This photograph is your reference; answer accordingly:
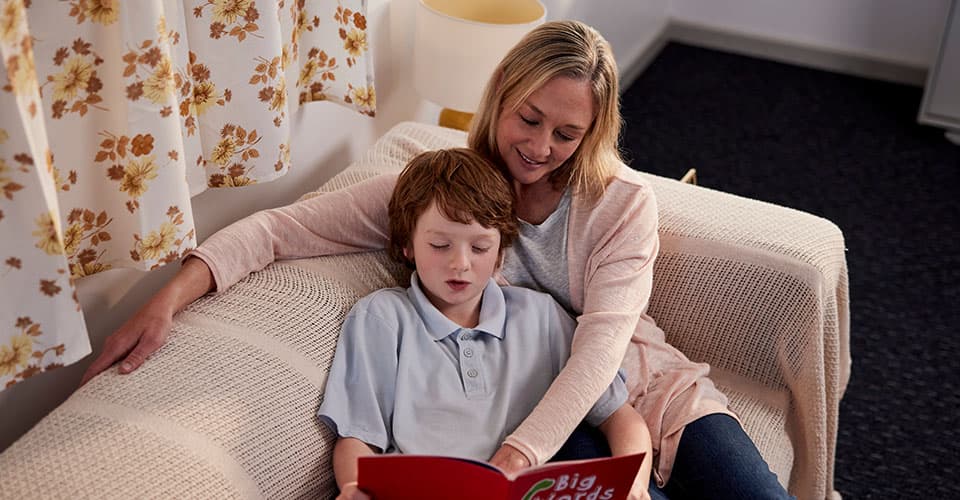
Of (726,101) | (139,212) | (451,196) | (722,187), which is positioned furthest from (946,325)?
(139,212)

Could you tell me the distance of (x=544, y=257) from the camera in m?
1.79

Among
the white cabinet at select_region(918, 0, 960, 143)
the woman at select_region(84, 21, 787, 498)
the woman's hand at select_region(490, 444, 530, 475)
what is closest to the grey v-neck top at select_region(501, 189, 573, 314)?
the woman at select_region(84, 21, 787, 498)

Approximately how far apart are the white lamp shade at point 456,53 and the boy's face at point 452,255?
0.62m

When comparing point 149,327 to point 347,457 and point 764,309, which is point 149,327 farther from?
point 764,309

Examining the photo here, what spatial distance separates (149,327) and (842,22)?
345 centimetres

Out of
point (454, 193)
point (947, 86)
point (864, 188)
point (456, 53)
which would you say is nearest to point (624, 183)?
point (454, 193)

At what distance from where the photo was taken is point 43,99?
132 centimetres

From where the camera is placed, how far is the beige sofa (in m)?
1.32

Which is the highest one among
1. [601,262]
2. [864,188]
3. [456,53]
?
[456,53]

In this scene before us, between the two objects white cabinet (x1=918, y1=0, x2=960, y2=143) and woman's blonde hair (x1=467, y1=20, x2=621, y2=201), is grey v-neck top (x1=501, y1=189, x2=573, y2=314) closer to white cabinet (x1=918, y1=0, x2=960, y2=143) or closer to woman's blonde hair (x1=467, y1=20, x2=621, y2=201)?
woman's blonde hair (x1=467, y1=20, x2=621, y2=201)

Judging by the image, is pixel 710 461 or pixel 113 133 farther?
pixel 710 461

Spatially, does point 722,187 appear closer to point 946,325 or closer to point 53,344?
point 946,325

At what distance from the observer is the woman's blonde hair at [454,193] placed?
1.59 m

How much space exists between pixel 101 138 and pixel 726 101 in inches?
117
